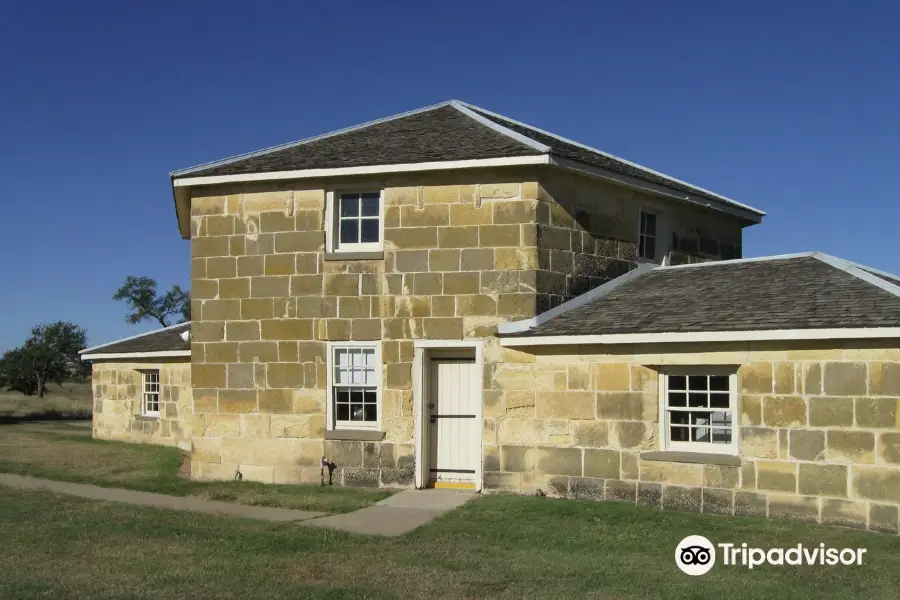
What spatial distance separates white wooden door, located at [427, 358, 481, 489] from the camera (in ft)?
49.4

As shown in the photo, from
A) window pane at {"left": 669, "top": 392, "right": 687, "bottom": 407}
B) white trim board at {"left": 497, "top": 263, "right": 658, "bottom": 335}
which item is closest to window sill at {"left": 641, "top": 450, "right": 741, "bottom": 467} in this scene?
window pane at {"left": 669, "top": 392, "right": 687, "bottom": 407}

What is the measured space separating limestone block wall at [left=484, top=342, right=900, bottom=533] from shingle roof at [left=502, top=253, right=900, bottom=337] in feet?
1.16

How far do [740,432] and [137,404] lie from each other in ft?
57.5

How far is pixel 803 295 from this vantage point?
12.8m

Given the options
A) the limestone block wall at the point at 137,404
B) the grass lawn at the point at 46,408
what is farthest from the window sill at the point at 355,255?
the grass lawn at the point at 46,408

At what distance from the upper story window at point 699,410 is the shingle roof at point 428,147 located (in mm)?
3849

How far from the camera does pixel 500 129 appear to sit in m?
15.9

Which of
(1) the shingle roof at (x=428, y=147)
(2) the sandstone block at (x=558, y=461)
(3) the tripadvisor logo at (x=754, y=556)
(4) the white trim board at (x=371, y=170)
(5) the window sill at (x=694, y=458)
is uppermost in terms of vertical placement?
(1) the shingle roof at (x=428, y=147)

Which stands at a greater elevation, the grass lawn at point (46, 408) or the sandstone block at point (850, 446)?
the sandstone block at point (850, 446)

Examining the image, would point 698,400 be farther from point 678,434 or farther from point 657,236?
point 657,236

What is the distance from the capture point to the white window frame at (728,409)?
41.0 feet

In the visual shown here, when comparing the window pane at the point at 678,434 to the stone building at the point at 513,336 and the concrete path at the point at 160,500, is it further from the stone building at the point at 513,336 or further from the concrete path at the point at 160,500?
the concrete path at the point at 160,500

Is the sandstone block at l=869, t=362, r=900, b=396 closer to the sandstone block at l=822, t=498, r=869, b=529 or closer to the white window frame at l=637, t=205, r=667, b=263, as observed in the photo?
the sandstone block at l=822, t=498, r=869, b=529

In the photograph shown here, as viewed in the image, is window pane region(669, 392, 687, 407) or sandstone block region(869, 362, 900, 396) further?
window pane region(669, 392, 687, 407)
